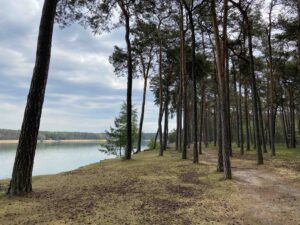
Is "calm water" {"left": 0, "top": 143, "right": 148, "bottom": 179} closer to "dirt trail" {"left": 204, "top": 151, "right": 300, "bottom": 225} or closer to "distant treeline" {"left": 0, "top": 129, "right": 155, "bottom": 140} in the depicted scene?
"dirt trail" {"left": 204, "top": 151, "right": 300, "bottom": 225}

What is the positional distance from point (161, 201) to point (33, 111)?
470cm

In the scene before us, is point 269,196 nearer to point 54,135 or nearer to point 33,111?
point 33,111

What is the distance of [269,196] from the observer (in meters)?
9.41

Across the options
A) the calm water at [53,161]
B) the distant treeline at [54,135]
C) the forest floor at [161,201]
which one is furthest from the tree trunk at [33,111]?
the distant treeline at [54,135]

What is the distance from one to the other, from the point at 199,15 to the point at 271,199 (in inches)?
514

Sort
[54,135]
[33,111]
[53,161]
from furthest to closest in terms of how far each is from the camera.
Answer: [54,135], [53,161], [33,111]

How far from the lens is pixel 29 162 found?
9.59 metres

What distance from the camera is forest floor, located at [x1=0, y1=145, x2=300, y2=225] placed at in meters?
6.99

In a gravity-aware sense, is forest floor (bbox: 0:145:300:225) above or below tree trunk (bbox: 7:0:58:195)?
below

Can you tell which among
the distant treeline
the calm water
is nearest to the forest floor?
the calm water

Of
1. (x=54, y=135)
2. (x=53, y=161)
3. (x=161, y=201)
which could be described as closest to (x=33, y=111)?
(x=161, y=201)

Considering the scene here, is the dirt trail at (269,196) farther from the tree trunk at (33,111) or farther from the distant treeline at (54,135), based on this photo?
the distant treeline at (54,135)

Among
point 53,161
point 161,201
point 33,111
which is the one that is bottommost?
point 53,161

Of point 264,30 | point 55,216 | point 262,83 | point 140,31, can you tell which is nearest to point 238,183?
point 55,216
